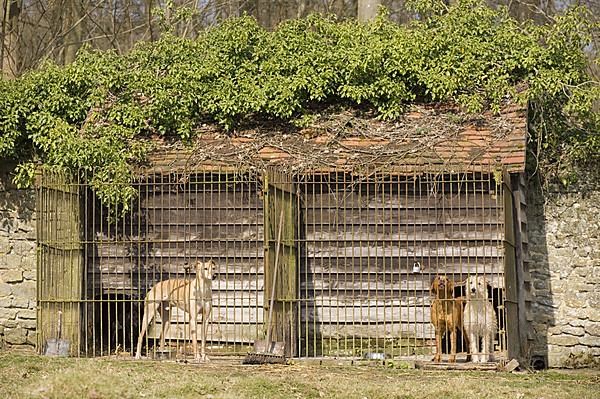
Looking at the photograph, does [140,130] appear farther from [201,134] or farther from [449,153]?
[449,153]

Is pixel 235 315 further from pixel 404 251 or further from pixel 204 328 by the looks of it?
pixel 404 251

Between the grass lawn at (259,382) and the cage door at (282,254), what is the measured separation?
3.12 ft

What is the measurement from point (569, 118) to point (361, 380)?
22.1ft

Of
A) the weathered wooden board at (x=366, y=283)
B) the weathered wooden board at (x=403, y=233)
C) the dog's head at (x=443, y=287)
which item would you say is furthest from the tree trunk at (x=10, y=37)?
the dog's head at (x=443, y=287)

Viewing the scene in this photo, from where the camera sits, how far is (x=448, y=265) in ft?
46.0

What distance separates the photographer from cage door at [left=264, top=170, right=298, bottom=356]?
519 inches

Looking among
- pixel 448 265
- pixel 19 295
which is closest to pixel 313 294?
pixel 448 265

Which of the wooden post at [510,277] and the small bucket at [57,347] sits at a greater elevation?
the wooden post at [510,277]

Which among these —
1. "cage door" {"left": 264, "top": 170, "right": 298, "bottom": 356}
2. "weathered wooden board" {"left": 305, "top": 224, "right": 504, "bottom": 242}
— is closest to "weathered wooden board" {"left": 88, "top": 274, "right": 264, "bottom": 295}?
"cage door" {"left": 264, "top": 170, "right": 298, "bottom": 356}

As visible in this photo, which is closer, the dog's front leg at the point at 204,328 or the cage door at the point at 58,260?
the dog's front leg at the point at 204,328

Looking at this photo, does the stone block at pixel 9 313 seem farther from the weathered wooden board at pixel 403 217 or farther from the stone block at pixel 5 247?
the weathered wooden board at pixel 403 217

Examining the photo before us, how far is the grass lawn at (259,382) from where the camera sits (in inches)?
366

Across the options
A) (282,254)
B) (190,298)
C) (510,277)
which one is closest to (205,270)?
(190,298)

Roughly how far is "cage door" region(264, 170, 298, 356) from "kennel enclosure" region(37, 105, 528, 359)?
33mm
